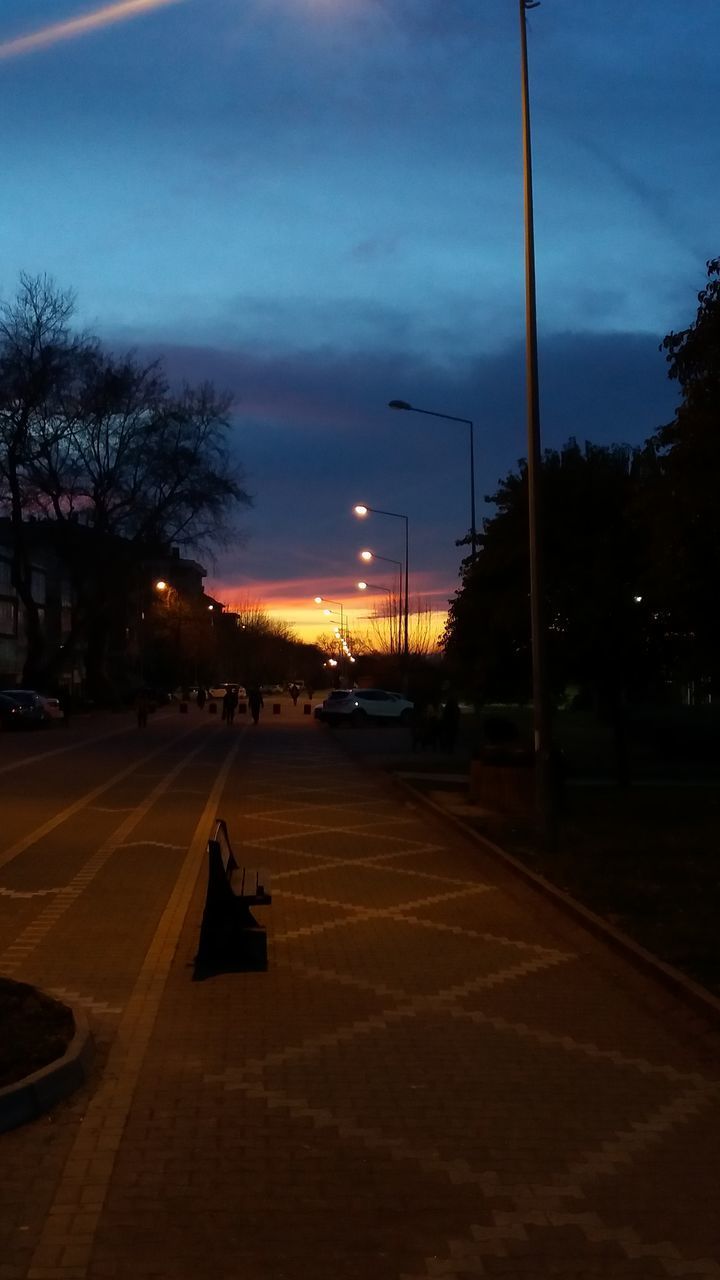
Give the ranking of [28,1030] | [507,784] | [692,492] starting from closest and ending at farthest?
[28,1030] → [692,492] → [507,784]

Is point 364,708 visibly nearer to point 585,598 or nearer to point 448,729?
point 448,729

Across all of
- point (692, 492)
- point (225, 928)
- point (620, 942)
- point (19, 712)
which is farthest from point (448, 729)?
point (225, 928)

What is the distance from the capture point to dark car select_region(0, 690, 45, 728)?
4781 cm

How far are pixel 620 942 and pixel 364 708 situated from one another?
45397 millimetres

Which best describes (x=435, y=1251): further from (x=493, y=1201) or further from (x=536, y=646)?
(x=536, y=646)

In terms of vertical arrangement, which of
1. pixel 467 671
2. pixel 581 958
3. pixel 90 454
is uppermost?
pixel 90 454

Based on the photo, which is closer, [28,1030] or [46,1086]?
[46,1086]

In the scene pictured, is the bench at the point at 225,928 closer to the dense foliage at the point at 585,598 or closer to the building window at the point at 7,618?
the dense foliage at the point at 585,598

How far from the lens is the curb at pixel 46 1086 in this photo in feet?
19.1

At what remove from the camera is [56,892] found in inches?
486

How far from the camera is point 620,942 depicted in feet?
32.4

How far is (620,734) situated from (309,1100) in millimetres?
18490

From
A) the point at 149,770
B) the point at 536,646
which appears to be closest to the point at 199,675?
the point at 149,770

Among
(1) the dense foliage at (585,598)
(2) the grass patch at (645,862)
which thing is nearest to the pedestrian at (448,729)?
(1) the dense foliage at (585,598)
